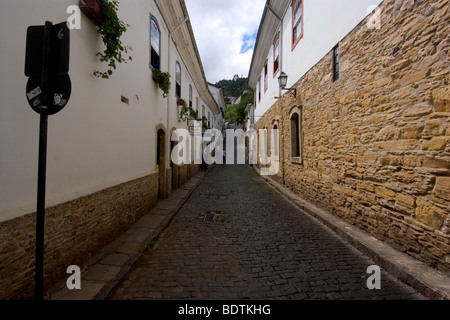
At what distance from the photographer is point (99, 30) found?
355 centimetres

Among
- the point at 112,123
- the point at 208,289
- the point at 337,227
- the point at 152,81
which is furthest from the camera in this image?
the point at 152,81

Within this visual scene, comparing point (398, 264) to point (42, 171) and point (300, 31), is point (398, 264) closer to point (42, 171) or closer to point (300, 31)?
point (42, 171)

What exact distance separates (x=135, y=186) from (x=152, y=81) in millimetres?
3092

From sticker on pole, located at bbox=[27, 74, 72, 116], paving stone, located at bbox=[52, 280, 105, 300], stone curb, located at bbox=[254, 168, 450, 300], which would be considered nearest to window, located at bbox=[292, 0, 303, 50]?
stone curb, located at bbox=[254, 168, 450, 300]

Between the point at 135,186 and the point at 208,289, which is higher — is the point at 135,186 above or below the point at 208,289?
above

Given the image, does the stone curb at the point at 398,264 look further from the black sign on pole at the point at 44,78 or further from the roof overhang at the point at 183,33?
the roof overhang at the point at 183,33

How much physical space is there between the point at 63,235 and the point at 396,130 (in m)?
4.98

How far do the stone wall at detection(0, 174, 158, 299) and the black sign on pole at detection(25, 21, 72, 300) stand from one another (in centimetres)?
67

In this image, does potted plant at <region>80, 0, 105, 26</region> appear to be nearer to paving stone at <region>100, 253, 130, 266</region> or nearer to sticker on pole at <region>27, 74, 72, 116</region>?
sticker on pole at <region>27, 74, 72, 116</region>

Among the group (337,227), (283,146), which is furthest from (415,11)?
(283,146)

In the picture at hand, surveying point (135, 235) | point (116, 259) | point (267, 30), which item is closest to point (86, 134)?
point (116, 259)

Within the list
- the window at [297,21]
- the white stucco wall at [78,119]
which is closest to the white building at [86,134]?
the white stucco wall at [78,119]

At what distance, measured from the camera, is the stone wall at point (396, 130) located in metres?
2.82

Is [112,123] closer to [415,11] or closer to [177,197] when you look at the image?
[177,197]
